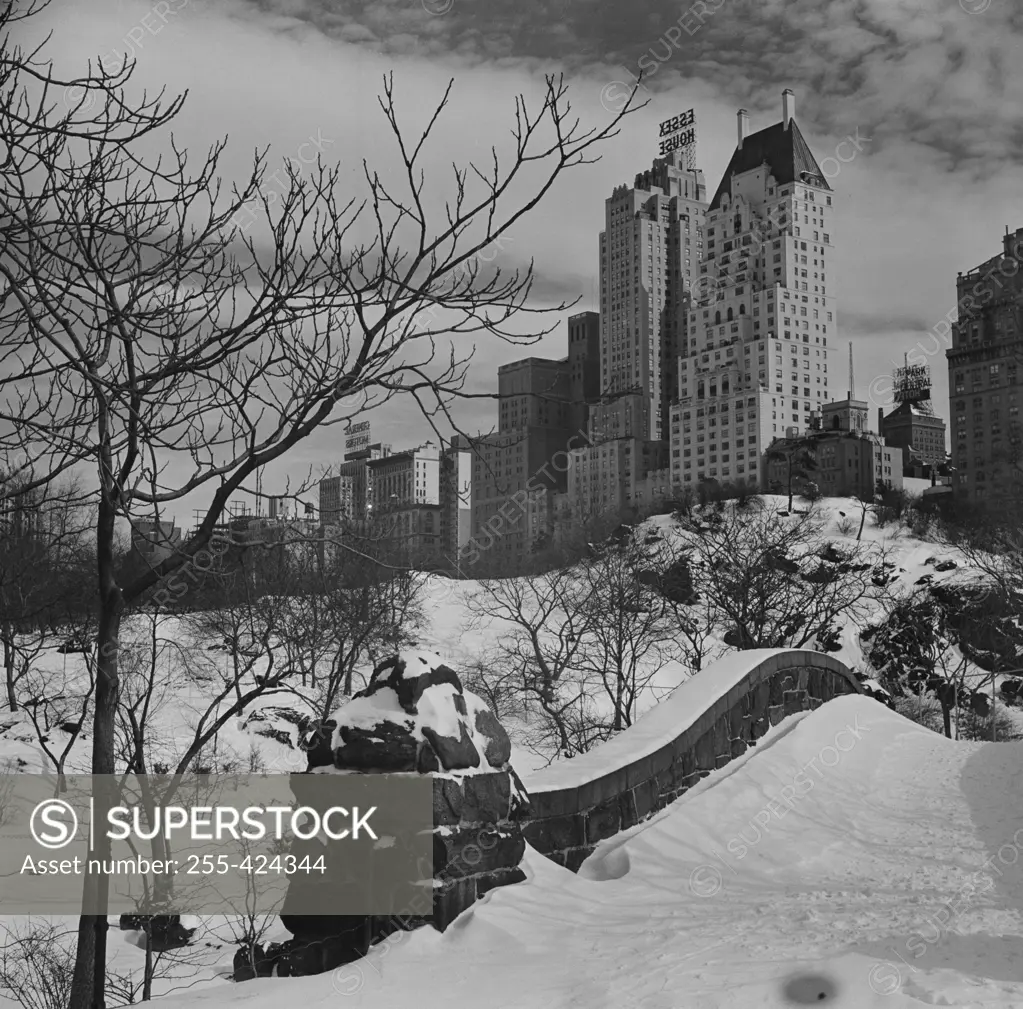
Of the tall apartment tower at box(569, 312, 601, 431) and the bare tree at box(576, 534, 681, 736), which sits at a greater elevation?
the tall apartment tower at box(569, 312, 601, 431)

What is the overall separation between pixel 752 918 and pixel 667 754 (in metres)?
2.65

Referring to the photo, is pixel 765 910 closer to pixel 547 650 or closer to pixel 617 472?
pixel 547 650

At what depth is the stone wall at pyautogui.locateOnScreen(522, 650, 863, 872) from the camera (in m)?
6.63

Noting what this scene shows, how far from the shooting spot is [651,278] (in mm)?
164750

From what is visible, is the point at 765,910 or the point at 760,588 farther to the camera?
the point at 760,588

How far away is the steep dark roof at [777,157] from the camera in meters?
143

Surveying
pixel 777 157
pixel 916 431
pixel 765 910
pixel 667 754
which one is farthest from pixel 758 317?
pixel 765 910

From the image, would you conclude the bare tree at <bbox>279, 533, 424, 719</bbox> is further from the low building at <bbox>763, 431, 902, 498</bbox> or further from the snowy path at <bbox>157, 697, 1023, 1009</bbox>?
the low building at <bbox>763, 431, 902, 498</bbox>

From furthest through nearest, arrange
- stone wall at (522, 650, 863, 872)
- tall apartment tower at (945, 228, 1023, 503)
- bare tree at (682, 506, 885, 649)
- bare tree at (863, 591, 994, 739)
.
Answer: tall apartment tower at (945, 228, 1023, 503) < bare tree at (863, 591, 994, 739) < bare tree at (682, 506, 885, 649) < stone wall at (522, 650, 863, 872)

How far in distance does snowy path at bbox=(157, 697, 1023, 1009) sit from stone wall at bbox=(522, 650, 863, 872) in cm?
23

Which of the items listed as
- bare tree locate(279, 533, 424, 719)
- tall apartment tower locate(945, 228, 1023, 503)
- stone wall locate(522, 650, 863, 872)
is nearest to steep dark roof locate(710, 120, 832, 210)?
tall apartment tower locate(945, 228, 1023, 503)

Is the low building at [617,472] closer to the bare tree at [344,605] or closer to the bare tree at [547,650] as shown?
the bare tree at [547,650]

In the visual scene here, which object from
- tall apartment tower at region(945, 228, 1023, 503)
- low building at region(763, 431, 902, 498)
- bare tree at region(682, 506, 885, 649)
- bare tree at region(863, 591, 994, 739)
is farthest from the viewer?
low building at region(763, 431, 902, 498)

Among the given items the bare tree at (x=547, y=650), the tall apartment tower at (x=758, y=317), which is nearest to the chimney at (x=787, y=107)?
the tall apartment tower at (x=758, y=317)
